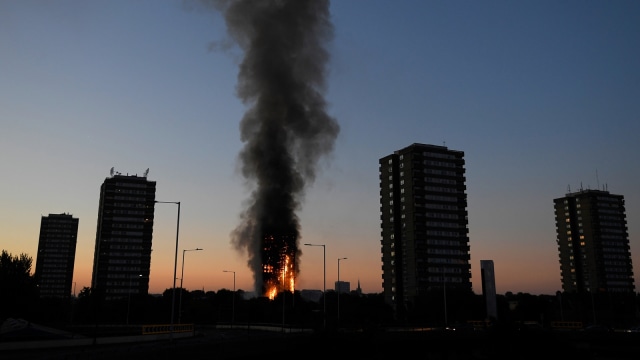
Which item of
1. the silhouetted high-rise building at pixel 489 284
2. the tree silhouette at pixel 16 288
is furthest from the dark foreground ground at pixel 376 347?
the tree silhouette at pixel 16 288

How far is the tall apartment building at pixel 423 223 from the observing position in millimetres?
175625

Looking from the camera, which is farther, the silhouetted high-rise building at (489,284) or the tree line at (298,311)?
the tree line at (298,311)

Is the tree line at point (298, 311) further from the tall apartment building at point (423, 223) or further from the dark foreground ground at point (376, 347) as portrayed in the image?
the dark foreground ground at point (376, 347)

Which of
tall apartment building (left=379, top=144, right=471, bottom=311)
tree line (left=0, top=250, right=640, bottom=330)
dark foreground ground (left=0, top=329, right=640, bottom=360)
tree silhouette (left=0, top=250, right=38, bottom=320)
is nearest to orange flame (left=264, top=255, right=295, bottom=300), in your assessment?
tree line (left=0, top=250, right=640, bottom=330)

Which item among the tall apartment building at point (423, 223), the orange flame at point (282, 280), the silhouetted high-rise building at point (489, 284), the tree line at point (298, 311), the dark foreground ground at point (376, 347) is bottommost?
the dark foreground ground at point (376, 347)

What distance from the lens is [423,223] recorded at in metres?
178

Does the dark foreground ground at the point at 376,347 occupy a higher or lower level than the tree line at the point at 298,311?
lower

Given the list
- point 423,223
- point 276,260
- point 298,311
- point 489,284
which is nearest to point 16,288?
point 298,311

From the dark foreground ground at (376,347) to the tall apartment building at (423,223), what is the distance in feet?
353

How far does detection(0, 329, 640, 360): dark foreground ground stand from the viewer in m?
38.4

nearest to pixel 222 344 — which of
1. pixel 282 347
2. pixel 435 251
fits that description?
pixel 282 347

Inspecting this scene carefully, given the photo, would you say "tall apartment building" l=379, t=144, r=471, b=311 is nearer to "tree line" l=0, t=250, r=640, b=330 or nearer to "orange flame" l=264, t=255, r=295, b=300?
"tree line" l=0, t=250, r=640, b=330

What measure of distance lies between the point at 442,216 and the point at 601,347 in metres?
116

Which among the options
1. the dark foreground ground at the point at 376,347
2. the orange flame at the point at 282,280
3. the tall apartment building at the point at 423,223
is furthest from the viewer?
the tall apartment building at the point at 423,223
